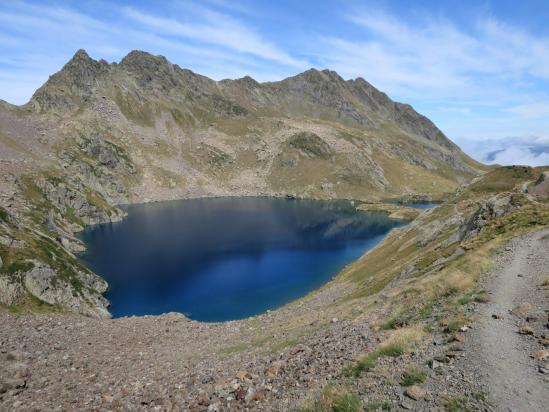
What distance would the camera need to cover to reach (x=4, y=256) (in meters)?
58.7

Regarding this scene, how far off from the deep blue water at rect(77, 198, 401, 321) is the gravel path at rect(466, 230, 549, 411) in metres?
55.4

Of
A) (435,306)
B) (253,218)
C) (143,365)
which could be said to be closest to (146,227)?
(253,218)

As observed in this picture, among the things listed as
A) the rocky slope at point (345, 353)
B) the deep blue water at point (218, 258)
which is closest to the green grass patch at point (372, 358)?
the rocky slope at point (345, 353)

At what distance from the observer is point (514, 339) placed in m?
17.3

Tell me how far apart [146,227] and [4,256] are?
103 m

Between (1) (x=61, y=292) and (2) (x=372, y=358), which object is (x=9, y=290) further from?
(2) (x=372, y=358)

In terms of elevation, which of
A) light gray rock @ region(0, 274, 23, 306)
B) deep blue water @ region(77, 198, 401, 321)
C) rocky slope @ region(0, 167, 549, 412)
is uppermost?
rocky slope @ region(0, 167, 549, 412)

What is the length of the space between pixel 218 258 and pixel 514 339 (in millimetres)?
102644

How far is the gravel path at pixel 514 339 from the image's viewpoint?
531 inches

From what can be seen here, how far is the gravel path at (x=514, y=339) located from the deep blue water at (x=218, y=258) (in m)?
55.4

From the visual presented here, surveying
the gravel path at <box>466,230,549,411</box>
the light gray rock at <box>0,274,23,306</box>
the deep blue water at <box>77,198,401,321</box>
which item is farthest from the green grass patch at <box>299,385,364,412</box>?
the deep blue water at <box>77,198,401,321</box>

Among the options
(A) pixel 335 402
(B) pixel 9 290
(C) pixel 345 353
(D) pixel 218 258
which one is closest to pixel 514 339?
(C) pixel 345 353

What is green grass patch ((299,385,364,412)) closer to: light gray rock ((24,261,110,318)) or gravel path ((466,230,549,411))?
gravel path ((466,230,549,411))

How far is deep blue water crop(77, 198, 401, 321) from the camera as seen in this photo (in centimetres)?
8269
